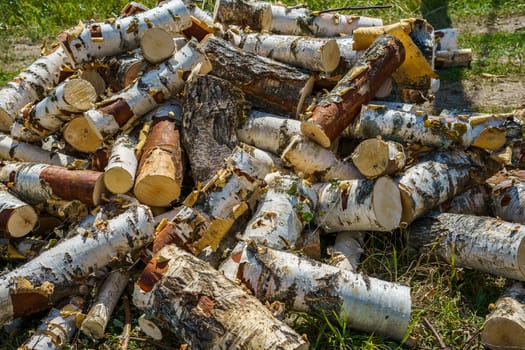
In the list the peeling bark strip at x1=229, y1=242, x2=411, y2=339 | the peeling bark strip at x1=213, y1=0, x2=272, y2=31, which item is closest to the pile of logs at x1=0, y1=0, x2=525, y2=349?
the peeling bark strip at x1=229, y1=242, x2=411, y2=339

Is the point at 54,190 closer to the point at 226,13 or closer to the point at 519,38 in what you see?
the point at 226,13

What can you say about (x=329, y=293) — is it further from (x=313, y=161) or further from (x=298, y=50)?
(x=298, y=50)

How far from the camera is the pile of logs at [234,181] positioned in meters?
3.59

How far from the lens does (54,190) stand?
4449 mm

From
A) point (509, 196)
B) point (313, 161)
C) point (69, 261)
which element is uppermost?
point (313, 161)

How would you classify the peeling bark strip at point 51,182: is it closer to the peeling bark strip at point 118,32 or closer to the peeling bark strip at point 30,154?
the peeling bark strip at point 30,154

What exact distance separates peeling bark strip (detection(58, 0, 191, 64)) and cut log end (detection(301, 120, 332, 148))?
1.72 metres

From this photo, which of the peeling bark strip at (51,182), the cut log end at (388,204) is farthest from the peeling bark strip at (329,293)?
the peeling bark strip at (51,182)

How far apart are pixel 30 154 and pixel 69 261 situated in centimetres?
145

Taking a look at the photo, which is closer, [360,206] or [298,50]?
[360,206]

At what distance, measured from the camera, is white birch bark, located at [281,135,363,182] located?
453 centimetres

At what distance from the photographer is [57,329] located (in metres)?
3.72

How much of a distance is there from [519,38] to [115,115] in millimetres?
5008

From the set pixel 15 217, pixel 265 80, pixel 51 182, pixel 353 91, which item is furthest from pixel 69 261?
pixel 353 91
